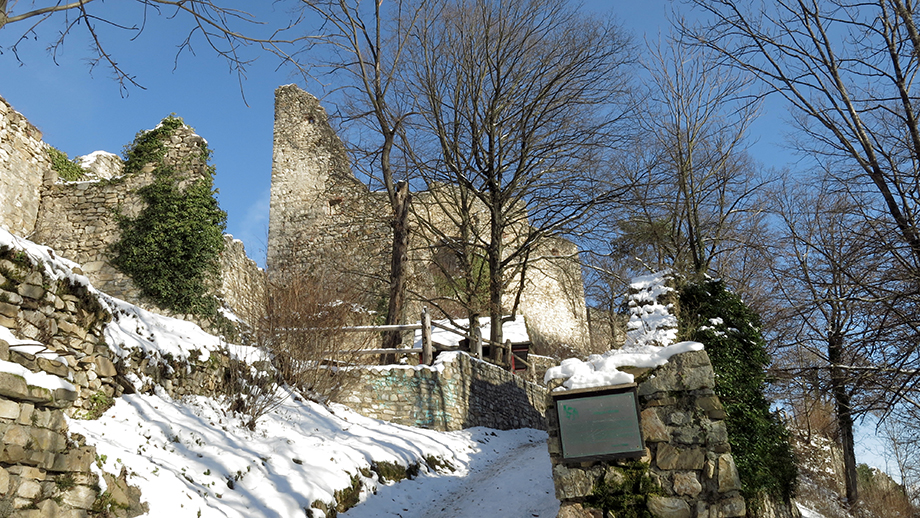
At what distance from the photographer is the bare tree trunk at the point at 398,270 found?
453 inches

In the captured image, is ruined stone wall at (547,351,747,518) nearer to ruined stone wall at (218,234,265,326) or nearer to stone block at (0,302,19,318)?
stone block at (0,302,19,318)

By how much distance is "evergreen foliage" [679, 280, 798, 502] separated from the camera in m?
6.07

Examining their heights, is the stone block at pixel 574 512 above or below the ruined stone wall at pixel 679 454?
below

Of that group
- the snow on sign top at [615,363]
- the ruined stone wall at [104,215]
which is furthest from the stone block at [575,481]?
the ruined stone wall at [104,215]

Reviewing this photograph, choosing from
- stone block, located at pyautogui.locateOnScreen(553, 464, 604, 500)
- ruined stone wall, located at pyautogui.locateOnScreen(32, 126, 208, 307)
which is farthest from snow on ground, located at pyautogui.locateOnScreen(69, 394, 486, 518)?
ruined stone wall, located at pyautogui.locateOnScreen(32, 126, 208, 307)

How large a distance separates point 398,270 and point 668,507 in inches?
312

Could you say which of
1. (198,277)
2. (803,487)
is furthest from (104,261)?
(803,487)

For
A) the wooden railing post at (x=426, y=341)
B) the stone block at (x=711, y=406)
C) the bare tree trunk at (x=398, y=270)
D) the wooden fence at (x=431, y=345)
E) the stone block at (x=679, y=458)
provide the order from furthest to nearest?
the bare tree trunk at (x=398, y=270) → the wooden railing post at (x=426, y=341) → the wooden fence at (x=431, y=345) → the stone block at (x=711, y=406) → the stone block at (x=679, y=458)

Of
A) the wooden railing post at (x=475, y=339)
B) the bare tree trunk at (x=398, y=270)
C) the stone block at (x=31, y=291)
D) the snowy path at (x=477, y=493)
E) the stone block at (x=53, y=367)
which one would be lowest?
the snowy path at (x=477, y=493)

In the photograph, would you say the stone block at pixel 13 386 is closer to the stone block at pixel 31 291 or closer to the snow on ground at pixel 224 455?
the snow on ground at pixel 224 455

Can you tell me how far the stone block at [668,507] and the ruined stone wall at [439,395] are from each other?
5391 millimetres

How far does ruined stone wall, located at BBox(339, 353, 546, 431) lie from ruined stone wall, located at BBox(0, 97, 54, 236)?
7808mm

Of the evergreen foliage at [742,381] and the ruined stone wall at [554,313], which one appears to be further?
the ruined stone wall at [554,313]

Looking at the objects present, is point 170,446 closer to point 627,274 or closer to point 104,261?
point 104,261
